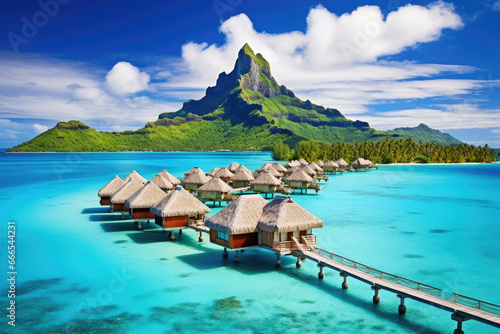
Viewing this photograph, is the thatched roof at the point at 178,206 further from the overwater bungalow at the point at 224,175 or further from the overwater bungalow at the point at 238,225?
the overwater bungalow at the point at 224,175

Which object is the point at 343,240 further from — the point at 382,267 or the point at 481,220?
the point at 481,220

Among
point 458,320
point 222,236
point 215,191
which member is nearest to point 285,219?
point 222,236

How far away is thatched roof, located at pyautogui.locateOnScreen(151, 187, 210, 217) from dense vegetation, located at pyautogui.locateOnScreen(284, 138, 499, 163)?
79.2 m

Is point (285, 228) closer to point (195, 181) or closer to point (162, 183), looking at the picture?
point (162, 183)

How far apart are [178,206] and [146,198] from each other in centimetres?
447

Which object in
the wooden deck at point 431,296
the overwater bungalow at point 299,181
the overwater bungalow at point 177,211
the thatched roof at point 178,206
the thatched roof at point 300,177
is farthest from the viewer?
the overwater bungalow at point 299,181

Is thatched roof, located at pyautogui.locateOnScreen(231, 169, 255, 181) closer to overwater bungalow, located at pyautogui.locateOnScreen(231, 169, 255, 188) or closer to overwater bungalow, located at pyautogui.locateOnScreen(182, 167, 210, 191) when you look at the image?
overwater bungalow, located at pyautogui.locateOnScreen(231, 169, 255, 188)

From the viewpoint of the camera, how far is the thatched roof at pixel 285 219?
2058 centimetres

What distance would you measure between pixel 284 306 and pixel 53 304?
1063 cm

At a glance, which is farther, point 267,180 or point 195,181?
point 267,180

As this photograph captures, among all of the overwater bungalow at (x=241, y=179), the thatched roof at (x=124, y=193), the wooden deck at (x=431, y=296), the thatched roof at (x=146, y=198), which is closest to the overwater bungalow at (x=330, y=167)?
the overwater bungalow at (x=241, y=179)

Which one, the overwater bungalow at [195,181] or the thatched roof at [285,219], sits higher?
the overwater bungalow at [195,181]

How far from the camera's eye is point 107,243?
2683 cm

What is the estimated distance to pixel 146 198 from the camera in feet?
96.5
